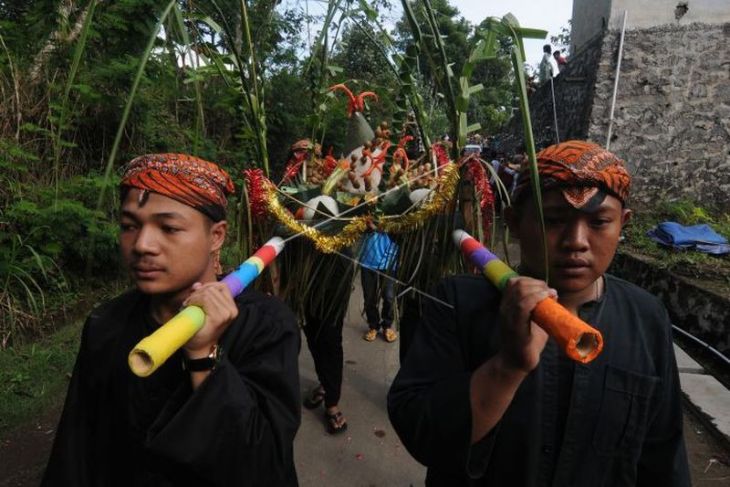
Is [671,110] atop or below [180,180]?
→ atop

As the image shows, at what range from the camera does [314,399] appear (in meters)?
3.45

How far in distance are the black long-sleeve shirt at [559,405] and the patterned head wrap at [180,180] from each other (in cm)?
76

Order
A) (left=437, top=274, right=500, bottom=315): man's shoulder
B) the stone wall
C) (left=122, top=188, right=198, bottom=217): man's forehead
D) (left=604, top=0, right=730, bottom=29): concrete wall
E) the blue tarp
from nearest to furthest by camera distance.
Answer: (left=437, top=274, right=500, bottom=315): man's shoulder → (left=122, top=188, right=198, bottom=217): man's forehead → the blue tarp → (left=604, top=0, right=730, bottom=29): concrete wall → the stone wall

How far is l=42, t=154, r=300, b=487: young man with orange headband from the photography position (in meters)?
1.15

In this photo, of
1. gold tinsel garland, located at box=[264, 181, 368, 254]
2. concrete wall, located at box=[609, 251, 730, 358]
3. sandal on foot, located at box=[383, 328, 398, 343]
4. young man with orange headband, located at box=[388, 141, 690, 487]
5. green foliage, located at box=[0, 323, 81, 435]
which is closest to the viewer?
young man with orange headband, located at box=[388, 141, 690, 487]

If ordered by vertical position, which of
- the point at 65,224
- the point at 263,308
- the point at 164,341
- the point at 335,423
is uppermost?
the point at 164,341

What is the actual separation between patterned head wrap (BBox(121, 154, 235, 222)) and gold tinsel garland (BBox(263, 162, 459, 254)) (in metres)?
0.40

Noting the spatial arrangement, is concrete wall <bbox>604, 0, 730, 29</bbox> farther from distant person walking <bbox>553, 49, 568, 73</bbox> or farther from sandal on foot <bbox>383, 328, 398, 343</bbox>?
sandal on foot <bbox>383, 328, 398, 343</bbox>

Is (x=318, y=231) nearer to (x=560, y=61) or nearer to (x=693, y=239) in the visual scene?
(x=693, y=239)

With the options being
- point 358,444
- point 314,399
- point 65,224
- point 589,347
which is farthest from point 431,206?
point 65,224

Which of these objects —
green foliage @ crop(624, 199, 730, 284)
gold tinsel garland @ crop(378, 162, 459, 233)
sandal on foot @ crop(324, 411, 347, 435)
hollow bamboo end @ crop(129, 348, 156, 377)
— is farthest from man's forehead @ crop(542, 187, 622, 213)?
green foliage @ crop(624, 199, 730, 284)

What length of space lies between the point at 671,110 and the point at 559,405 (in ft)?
29.1

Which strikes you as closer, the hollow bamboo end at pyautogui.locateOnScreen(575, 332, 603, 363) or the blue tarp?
the hollow bamboo end at pyautogui.locateOnScreen(575, 332, 603, 363)

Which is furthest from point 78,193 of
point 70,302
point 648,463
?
point 648,463
